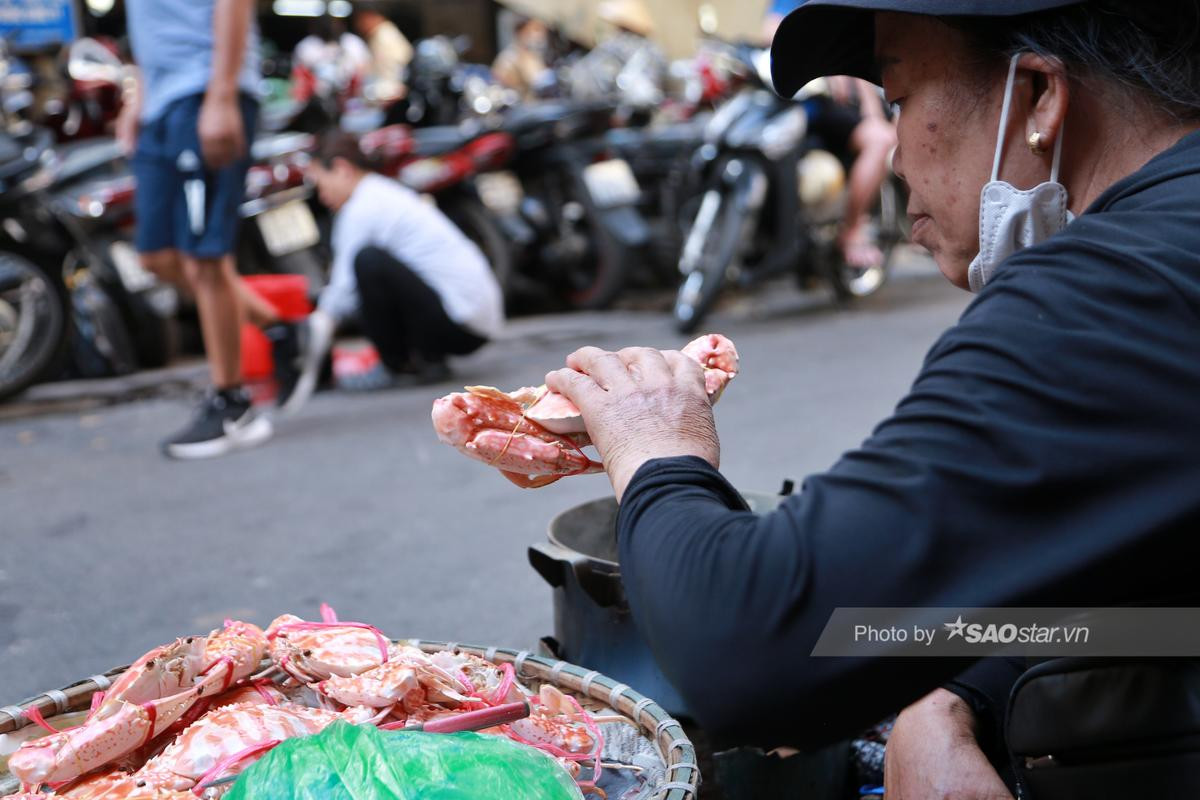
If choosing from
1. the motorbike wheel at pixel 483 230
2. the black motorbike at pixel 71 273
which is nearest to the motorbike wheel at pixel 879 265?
the motorbike wheel at pixel 483 230

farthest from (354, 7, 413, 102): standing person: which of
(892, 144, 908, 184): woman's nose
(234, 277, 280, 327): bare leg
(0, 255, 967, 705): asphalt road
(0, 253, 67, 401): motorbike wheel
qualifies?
(892, 144, 908, 184): woman's nose

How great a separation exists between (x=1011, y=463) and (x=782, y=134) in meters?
6.24

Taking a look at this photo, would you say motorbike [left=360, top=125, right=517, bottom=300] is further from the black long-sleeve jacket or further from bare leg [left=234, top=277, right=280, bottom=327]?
the black long-sleeve jacket

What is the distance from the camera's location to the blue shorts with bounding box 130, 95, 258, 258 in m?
4.34

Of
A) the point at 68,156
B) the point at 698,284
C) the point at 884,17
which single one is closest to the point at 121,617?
the point at 884,17

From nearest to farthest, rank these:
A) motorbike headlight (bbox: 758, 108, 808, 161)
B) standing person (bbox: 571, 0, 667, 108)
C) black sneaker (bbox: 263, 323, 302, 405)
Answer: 1. black sneaker (bbox: 263, 323, 302, 405)
2. motorbike headlight (bbox: 758, 108, 808, 161)
3. standing person (bbox: 571, 0, 667, 108)

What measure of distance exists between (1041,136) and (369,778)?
2.83ft

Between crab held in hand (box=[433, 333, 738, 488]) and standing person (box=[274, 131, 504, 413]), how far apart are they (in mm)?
4408

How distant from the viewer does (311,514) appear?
3957 millimetres

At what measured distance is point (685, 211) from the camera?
24.4 feet

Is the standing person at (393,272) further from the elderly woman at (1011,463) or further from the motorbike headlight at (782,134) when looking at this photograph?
the elderly woman at (1011,463)

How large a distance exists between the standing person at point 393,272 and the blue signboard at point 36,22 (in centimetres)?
216

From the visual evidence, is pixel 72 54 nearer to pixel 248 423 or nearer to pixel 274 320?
pixel 274 320

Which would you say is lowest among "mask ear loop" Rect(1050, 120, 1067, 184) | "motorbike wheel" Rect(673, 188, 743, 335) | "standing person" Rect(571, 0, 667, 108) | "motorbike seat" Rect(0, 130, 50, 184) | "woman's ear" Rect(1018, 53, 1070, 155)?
"motorbike wheel" Rect(673, 188, 743, 335)
